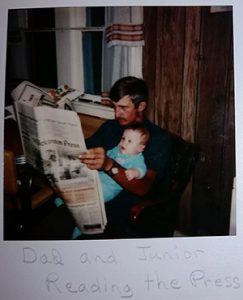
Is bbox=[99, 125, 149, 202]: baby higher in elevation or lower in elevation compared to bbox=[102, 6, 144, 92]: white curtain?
lower

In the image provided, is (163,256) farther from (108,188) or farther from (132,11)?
(132,11)

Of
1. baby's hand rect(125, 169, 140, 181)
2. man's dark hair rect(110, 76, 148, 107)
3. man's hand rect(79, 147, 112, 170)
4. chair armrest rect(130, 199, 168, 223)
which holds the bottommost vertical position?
chair armrest rect(130, 199, 168, 223)

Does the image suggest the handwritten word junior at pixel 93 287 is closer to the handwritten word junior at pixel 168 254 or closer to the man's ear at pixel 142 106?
the handwritten word junior at pixel 168 254

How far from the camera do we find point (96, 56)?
605mm

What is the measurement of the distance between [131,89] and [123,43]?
90 millimetres

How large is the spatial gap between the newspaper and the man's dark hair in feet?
0.30

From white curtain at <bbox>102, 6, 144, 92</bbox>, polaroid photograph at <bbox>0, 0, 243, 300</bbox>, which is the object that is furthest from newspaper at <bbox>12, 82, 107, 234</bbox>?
white curtain at <bbox>102, 6, 144, 92</bbox>

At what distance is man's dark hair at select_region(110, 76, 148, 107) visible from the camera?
0.59m

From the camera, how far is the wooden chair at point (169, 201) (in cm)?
60

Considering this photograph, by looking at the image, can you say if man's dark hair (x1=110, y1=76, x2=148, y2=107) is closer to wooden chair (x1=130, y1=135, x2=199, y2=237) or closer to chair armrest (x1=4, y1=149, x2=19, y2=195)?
wooden chair (x1=130, y1=135, x2=199, y2=237)

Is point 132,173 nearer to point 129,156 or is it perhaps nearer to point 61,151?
point 129,156

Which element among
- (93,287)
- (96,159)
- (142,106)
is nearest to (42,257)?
(93,287)

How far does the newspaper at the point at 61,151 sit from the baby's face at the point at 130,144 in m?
0.07

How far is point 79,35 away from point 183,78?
224mm
